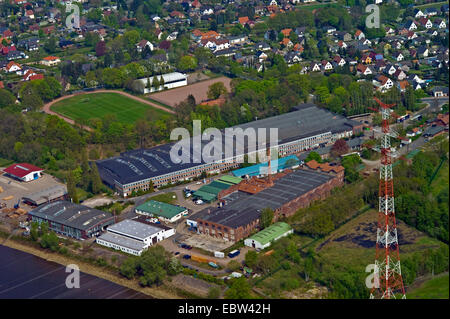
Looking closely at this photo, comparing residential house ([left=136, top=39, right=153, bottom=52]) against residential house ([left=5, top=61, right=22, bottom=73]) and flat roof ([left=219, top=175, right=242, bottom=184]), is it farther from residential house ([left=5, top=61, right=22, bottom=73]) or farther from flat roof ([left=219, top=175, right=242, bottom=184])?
flat roof ([left=219, top=175, right=242, bottom=184])

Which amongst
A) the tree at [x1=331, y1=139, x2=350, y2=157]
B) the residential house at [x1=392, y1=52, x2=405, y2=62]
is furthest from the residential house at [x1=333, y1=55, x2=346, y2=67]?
the tree at [x1=331, y1=139, x2=350, y2=157]

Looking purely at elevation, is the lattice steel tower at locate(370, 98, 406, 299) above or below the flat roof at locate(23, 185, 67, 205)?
above

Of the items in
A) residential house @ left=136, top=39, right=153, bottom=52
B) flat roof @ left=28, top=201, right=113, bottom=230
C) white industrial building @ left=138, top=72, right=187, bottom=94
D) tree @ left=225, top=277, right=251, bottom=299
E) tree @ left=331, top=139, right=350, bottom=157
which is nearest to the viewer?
tree @ left=225, top=277, right=251, bottom=299

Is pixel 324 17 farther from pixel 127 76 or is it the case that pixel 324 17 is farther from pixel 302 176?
pixel 302 176

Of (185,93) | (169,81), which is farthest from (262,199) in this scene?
(169,81)

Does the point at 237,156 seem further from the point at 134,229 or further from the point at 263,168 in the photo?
the point at 134,229

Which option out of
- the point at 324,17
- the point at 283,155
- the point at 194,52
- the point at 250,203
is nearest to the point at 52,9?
the point at 194,52
